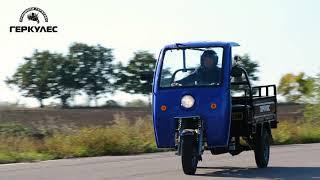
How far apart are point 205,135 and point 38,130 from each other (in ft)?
53.4

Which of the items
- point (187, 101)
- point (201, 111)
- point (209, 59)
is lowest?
point (201, 111)

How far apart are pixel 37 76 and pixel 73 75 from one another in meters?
3.97

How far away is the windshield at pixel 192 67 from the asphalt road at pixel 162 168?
173 centimetres

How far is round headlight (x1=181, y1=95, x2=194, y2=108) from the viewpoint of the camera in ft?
41.1

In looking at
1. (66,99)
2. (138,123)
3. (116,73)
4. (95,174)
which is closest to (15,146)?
(138,123)

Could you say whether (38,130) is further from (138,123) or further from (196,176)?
(196,176)

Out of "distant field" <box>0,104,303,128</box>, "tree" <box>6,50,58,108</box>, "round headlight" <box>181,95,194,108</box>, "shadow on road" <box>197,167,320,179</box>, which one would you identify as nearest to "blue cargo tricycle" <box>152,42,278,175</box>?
"round headlight" <box>181,95,194,108</box>

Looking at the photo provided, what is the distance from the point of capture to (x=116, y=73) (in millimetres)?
78062

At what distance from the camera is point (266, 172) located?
13273 mm

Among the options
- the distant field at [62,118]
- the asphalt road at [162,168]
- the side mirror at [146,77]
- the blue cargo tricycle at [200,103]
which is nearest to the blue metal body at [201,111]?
the blue cargo tricycle at [200,103]

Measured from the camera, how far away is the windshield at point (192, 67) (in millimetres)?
12906

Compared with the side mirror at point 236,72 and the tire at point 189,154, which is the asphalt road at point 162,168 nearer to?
the tire at point 189,154

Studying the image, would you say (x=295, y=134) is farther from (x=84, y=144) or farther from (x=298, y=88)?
(x=298, y=88)

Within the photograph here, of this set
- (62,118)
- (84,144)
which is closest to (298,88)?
(62,118)
